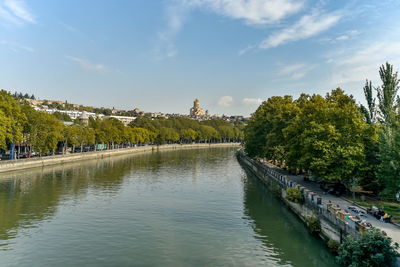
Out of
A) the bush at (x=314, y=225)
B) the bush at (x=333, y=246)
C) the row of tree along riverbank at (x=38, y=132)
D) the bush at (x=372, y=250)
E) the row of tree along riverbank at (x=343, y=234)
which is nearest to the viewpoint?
the bush at (x=372, y=250)

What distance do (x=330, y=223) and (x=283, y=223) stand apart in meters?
7.74

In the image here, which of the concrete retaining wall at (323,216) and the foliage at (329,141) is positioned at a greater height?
the foliage at (329,141)

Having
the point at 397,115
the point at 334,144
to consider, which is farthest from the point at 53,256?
the point at 397,115

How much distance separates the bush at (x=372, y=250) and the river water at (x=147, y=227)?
457cm

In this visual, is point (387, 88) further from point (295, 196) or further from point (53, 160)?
point (53, 160)

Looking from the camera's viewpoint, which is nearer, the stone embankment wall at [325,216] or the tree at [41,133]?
the stone embankment wall at [325,216]

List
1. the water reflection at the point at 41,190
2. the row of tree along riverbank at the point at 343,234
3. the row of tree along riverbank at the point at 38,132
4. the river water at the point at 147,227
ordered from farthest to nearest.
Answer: the row of tree along riverbank at the point at 38,132 → the water reflection at the point at 41,190 → the river water at the point at 147,227 → the row of tree along riverbank at the point at 343,234

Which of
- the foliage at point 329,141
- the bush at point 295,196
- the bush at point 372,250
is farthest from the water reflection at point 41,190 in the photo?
the foliage at point 329,141

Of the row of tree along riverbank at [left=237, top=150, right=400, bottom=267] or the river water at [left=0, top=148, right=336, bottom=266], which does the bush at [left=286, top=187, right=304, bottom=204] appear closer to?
the row of tree along riverbank at [left=237, top=150, right=400, bottom=267]

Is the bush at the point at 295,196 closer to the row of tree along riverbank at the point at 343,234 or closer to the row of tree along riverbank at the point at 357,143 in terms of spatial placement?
the row of tree along riverbank at the point at 343,234

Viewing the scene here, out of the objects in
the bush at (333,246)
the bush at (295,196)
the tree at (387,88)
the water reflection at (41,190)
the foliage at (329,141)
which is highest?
the tree at (387,88)

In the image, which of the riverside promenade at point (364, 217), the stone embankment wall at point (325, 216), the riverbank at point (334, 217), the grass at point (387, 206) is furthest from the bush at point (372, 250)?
the grass at point (387, 206)

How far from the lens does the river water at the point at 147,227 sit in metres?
23.4

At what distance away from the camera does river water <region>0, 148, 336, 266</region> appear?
2344 centimetres
